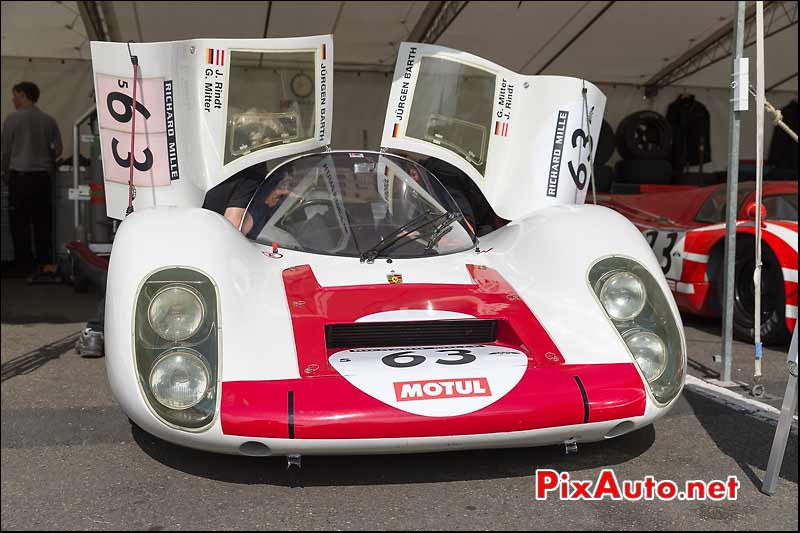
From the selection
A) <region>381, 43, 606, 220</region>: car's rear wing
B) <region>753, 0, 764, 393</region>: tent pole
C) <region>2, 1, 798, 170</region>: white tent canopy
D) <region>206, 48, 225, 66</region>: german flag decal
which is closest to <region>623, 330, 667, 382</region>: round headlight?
<region>753, 0, 764, 393</region>: tent pole

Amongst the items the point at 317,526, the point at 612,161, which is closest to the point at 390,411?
the point at 317,526

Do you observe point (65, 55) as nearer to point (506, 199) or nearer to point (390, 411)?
point (506, 199)

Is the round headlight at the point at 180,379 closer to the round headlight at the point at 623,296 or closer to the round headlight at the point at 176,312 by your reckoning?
the round headlight at the point at 176,312

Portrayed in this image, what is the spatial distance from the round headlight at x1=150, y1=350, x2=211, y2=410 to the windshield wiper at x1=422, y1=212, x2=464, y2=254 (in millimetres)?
1322

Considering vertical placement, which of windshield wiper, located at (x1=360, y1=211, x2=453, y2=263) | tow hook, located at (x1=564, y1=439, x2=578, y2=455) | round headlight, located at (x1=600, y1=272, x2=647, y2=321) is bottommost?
tow hook, located at (x1=564, y1=439, x2=578, y2=455)

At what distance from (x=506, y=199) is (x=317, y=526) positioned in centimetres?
231

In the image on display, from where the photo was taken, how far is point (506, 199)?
4102 mm

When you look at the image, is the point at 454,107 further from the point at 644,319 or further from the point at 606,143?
the point at 606,143

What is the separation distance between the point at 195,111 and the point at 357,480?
2.04 m

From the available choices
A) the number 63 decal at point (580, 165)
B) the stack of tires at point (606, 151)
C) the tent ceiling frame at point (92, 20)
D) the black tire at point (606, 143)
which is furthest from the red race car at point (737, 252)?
the tent ceiling frame at point (92, 20)

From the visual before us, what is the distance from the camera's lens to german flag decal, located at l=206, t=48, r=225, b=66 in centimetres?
371

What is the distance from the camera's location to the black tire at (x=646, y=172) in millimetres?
11510

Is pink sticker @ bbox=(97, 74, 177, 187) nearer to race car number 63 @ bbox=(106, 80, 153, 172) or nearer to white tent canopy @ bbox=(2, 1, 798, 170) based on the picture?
race car number 63 @ bbox=(106, 80, 153, 172)

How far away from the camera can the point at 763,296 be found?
4.81 m
